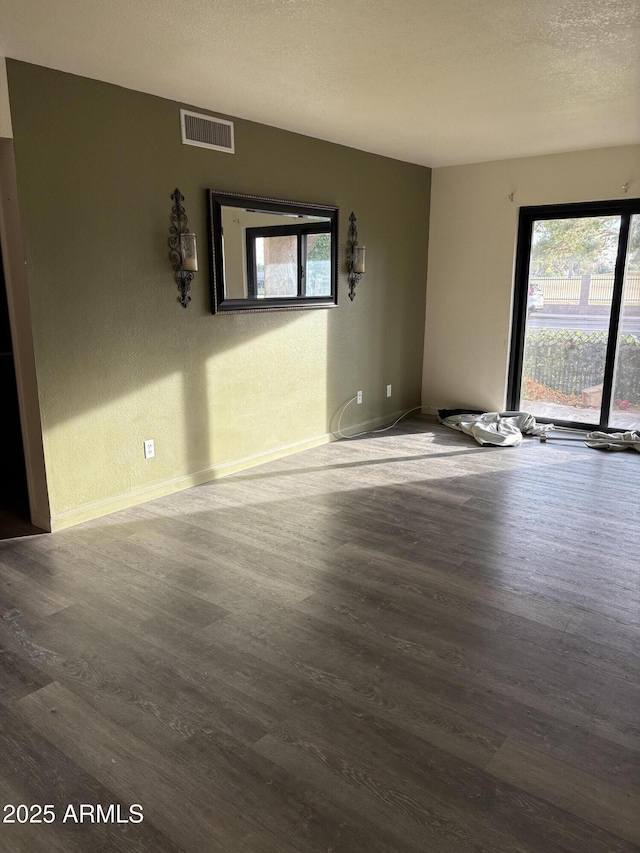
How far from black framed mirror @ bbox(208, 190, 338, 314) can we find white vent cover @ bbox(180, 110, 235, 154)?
1.01ft

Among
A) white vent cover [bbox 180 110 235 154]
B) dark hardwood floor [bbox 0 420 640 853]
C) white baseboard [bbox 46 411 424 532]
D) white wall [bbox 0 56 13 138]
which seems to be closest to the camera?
dark hardwood floor [bbox 0 420 640 853]

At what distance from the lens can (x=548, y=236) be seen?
577 centimetres

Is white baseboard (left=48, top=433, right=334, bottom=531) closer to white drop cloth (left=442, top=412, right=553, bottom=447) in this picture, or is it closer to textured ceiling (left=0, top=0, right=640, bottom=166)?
white drop cloth (left=442, top=412, right=553, bottom=447)

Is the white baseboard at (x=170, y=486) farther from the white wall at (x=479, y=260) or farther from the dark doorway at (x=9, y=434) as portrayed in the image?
the white wall at (x=479, y=260)

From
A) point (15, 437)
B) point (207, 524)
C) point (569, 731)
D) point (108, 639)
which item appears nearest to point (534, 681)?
point (569, 731)

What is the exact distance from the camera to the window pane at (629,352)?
211 inches

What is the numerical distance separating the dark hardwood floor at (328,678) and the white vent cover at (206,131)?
2.35 m

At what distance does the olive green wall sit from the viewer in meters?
3.39

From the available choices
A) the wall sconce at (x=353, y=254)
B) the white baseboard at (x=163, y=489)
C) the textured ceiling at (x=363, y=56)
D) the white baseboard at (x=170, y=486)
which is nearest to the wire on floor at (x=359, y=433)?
the white baseboard at (x=170, y=486)

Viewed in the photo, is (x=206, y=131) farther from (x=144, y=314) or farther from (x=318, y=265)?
(x=318, y=265)

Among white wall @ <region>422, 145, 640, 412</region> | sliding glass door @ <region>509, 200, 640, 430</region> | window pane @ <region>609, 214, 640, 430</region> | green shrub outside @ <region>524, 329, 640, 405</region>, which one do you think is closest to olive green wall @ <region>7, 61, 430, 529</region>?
white wall @ <region>422, 145, 640, 412</region>

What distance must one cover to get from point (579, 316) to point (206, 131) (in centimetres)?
359

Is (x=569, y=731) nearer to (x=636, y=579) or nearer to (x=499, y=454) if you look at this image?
(x=636, y=579)

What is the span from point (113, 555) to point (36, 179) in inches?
79.0
